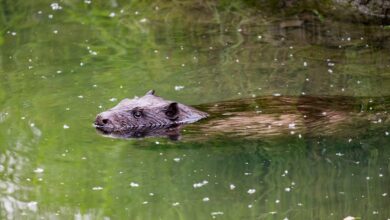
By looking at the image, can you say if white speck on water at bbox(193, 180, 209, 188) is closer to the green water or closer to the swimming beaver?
the green water

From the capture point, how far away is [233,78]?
10.2 m

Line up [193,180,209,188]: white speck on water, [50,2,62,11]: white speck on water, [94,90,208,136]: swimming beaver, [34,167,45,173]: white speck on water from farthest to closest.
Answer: [50,2,62,11]: white speck on water, [94,90,208,136]: swimming beaver, [34,167,45,173]: white speck on water, [193,180,209,188]: white speck on water

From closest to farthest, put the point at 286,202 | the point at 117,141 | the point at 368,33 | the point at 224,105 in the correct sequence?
1. the point at 286,202
2. the point at 117,141
3. the point at 224,105
4. the point at 368,33

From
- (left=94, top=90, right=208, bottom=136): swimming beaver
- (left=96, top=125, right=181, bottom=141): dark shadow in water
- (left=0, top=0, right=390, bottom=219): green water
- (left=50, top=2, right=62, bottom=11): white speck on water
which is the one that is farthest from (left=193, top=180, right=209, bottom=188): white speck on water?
(left=50, top=2, right=62, bottom=11): white speck on water

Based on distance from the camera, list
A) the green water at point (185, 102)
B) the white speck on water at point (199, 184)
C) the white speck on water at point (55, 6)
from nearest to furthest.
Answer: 1. the green water at point (185, 102)
2. the white speck on water at point (199, 184)
3. the white speck on water at point (55, 6)

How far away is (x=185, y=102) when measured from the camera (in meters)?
9.35

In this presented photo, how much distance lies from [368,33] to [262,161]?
15.8 feet

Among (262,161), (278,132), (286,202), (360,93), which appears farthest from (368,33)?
(286,202)

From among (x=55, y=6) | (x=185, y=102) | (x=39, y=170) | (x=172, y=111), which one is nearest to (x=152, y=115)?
(x=172, y=111)

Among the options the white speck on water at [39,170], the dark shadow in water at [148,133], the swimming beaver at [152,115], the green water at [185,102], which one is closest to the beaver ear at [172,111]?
the swimming beaver at [152,115]

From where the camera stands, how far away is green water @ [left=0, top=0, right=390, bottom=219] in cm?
688

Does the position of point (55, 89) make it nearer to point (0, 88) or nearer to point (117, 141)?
point (0, 88)

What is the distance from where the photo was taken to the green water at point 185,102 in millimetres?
6875

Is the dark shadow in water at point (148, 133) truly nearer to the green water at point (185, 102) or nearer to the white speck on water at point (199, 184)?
the green water at point (185, 102)
